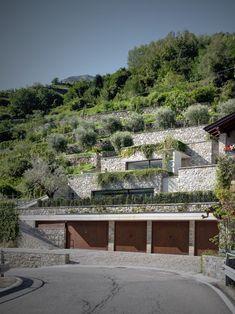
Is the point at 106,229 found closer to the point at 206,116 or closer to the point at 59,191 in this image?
the point at 59,191

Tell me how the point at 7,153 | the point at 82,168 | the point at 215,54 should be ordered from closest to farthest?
the point at 82,168
the point at 7,153
the point at 215,54

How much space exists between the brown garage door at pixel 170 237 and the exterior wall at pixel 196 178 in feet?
14.6

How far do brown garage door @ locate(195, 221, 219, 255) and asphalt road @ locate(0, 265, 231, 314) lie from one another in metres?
12.9

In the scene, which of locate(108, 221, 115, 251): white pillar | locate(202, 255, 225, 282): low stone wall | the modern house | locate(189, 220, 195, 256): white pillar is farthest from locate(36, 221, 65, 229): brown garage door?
locate(202, 255, 225, 282): low stone wall

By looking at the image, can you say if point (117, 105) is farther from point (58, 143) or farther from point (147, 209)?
point (147, 209)

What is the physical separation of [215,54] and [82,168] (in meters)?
40.2

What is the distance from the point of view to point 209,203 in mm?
29453

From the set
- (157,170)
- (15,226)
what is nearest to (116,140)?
(157,170)

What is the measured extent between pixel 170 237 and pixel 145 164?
39.7 feet

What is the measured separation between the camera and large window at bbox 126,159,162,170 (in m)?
41.5

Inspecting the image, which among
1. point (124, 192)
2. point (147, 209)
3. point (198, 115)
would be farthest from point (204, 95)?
point (147, 209)

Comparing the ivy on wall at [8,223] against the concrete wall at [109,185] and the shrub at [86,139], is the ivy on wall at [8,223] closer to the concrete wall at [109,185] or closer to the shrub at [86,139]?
the concrete wall at [109,185]

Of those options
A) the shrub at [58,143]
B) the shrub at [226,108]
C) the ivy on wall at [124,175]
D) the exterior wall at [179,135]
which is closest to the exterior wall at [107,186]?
the ivy on wall at [124,175]

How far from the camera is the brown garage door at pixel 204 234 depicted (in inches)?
1153
